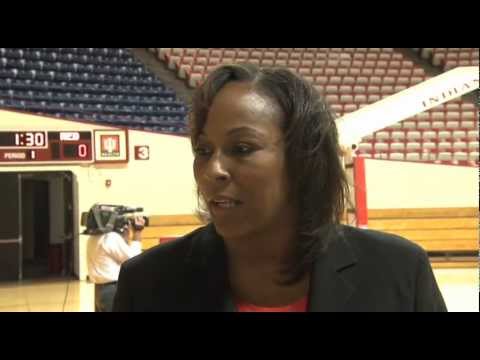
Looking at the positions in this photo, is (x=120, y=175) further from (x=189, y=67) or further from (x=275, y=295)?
(x=275, y=295)

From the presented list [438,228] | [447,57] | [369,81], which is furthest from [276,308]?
[447,57]

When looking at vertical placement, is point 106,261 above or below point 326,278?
Answer: below

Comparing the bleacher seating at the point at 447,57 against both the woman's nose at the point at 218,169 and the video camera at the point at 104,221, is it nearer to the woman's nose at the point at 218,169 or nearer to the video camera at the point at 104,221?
the video camera at the point at 104,221

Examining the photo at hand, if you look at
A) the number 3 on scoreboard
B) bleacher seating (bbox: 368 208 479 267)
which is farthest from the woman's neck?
bleacher seating (bbox: 368 208 479 267)

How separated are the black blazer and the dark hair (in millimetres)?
38

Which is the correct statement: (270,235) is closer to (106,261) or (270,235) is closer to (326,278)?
(326,278)

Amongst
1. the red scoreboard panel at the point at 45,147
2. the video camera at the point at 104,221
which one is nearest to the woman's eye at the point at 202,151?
the video camera at the point at 104,221

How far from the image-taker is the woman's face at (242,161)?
91 cm

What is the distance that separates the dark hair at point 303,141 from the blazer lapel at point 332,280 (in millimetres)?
22

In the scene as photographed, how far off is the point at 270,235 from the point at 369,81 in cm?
1150

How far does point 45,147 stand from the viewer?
790 centimetres

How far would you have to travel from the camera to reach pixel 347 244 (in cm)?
103
